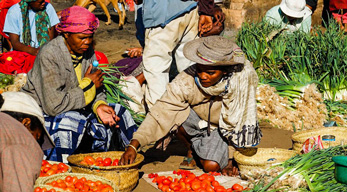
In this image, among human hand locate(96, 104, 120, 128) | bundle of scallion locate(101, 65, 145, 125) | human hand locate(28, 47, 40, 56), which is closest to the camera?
human hand locate(96, 104, 120, 128)

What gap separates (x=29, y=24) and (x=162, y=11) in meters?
2.03

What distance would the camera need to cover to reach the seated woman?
4.14 meters

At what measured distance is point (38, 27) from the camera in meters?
6.30

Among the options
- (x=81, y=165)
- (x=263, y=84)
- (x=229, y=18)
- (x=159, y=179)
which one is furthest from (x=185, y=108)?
(x=229, y=18)

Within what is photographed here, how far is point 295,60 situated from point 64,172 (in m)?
3.75

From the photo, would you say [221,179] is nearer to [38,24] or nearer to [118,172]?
[118,172]

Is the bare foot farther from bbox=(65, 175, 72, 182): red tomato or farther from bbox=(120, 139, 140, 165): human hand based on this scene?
bbox=(65, 175, 72, 182): red tomato

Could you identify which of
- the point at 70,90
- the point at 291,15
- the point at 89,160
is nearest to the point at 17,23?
the point at 70,90

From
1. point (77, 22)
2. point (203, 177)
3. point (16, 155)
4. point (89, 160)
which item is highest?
point (16, 155)

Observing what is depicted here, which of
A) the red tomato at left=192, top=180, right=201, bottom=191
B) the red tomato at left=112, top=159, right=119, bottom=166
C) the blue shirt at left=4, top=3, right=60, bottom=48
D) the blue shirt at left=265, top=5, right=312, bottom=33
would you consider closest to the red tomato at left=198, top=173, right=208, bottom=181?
the red tomato at left=192, top=180, right=201, bottom=191

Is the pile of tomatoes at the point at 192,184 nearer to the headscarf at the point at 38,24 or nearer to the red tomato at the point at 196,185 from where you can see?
the red tomato at the point at 196,185

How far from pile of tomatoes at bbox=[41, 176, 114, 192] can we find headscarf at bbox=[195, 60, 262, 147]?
49.5 inches

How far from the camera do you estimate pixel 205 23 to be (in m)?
5.46

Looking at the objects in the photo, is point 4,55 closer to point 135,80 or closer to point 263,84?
point 135,80
